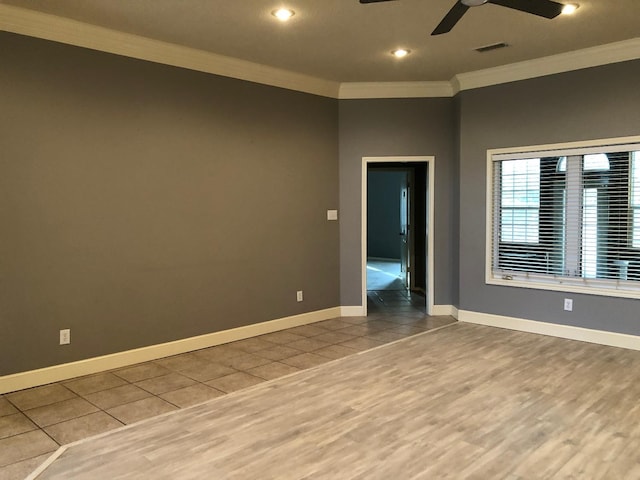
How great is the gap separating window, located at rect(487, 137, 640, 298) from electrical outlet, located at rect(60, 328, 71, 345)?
4.25 metres

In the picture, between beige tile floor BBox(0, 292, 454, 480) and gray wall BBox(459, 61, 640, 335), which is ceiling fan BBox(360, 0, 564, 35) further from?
beige tile floor BBox(0, 292, 454, 480)

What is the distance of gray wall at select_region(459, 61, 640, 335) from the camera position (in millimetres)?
4695

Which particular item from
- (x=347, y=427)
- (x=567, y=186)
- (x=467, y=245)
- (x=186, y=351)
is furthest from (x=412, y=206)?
(x=347, y=427)

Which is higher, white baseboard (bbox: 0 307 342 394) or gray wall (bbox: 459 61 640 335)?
gray wall (bbox: 459 61 640 335)

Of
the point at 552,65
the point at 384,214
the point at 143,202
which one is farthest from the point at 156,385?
the point at 384,214

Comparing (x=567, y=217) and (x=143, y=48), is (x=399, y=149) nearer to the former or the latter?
(x=567, y=217)

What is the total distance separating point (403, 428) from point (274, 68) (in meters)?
3.84

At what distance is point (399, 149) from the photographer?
6066mm

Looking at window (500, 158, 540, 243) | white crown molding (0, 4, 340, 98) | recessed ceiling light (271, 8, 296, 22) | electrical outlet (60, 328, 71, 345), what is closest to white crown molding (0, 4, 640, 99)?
white crown molding (0, 4, 340, 98)

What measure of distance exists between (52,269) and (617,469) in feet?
12.9

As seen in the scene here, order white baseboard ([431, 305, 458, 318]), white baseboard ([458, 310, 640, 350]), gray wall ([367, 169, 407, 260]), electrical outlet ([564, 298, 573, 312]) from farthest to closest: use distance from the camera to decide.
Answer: gray wall ([367, 169, 407, 260]), white baseboard ([431, 305, 458, 318]), electrical outlet ([564, 298, 573, 312]), white baseboard ([458, 310, 640, 350])

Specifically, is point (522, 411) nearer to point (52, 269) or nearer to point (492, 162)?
point (492, 162)

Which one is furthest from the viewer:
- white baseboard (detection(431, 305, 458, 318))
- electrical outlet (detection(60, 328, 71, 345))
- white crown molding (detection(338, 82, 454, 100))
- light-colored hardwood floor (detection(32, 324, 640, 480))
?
white baseboard (detection(431, 305, 458, 318))

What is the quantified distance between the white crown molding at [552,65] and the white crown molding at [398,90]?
157 millimetres
